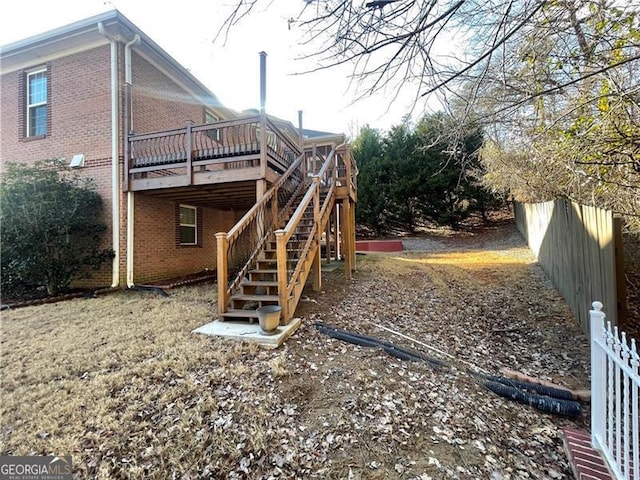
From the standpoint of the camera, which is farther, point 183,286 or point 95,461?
point 183,286

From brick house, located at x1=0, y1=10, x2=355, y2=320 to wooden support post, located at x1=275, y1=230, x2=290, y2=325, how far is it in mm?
2334

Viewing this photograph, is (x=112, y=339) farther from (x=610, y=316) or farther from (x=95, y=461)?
(x=610, y=316)

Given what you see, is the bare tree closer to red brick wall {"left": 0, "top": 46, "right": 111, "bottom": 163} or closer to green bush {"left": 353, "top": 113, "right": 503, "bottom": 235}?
red brick wall {"left": 0, "top": 46, "right": 111, "bottom": 163}

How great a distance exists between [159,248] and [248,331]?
549cm

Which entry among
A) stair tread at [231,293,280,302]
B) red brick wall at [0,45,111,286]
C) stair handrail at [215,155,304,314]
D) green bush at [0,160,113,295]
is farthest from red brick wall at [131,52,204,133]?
stair tread at [231,293,280,302]

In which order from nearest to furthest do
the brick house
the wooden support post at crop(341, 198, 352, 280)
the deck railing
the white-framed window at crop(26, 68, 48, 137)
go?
the deck railing
the brick house
the wooden support post at crop(341, 198, 352, 280)
the white-framed window at crop(26, 68, 48, 137)

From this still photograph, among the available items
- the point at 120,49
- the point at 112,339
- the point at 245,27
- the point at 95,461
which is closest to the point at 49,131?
the point at 120,49

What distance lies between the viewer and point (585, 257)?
444cm

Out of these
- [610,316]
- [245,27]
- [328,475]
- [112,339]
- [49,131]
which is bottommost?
[328,475]

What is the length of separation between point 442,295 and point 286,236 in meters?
4.02

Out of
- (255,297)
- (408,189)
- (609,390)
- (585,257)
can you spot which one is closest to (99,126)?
(255,297)

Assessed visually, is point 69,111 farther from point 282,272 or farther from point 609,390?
point 609,390

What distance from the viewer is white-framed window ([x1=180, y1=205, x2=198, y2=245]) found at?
976cm

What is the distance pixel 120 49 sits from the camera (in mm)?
7562
